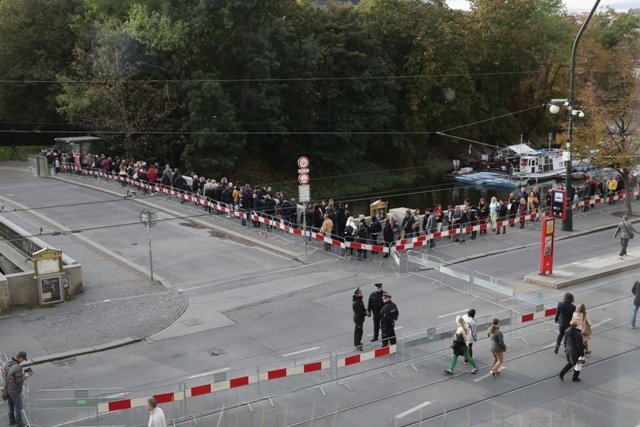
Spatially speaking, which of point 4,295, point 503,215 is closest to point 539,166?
point 503,215

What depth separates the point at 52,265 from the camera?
20766 mm

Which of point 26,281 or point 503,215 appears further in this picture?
point 503,215

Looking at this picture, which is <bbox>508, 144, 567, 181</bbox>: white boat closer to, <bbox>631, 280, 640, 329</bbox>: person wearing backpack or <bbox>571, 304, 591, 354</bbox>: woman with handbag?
<bbox>631, 280, 640, 329</bbox>: person wearing backpack

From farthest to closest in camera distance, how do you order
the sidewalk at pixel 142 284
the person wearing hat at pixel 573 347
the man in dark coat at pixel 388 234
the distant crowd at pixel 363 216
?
1. the distant crowd at pixel 363 216
2. the man in dark coat at pixel 388 234
3. the sidewalk at pixel 142 284
4. the person wearing hat at pixel 573 347

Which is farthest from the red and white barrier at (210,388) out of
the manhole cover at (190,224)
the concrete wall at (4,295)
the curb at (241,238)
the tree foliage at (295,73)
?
the tree foliage at (295,73)

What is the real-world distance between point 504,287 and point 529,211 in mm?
11288

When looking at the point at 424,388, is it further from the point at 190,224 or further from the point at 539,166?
the point at 539,166

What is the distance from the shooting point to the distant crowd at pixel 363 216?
25969 mm

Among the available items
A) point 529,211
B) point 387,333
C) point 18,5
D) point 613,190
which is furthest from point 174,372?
point 18,5

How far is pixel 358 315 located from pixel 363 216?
34.8ft

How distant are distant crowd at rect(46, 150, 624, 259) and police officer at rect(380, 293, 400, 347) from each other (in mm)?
8995

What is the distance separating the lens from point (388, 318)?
16094mm

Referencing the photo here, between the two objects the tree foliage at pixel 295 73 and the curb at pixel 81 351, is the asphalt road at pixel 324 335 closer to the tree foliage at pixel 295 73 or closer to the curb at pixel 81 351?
the curb at pixel 81 351

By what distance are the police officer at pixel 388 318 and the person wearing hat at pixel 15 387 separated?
288 inches
